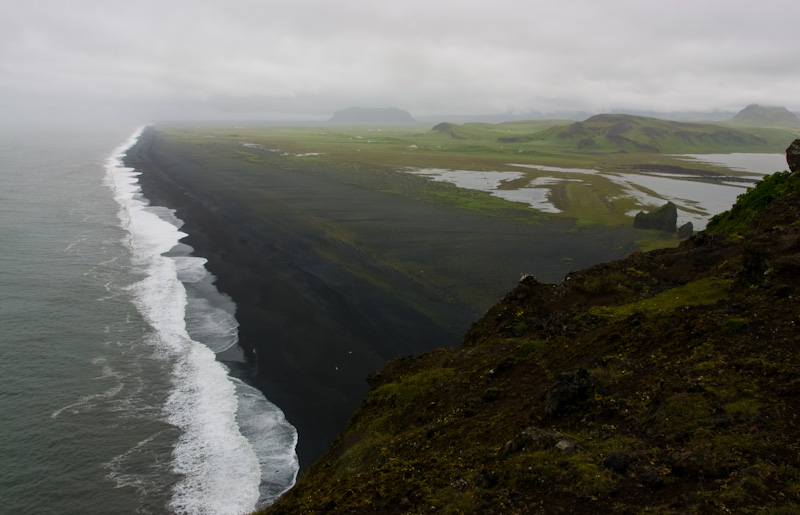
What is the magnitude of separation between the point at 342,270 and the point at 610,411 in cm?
3231

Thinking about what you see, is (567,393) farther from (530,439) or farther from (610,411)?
(530,439)

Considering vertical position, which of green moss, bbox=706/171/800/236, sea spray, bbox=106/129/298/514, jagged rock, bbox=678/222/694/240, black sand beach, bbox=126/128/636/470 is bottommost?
sea spray, bbox=106/129/298/514

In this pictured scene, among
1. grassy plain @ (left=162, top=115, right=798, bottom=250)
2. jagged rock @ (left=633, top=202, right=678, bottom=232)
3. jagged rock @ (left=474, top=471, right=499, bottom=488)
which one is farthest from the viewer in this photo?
grassy plain @ (left=162, top=115, right=798, bottom=250)

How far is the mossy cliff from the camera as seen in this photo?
29.2 feet

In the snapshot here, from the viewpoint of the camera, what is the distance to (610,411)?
37.3ft

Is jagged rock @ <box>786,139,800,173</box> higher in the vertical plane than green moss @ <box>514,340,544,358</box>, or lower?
higher

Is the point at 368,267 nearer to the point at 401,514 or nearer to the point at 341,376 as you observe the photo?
the point at 341,376

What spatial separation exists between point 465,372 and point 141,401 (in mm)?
16509

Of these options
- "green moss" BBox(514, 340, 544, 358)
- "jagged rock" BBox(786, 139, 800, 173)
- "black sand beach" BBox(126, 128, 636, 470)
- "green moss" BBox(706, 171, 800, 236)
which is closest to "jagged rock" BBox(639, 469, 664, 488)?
"green moss" BBox(514, 340, 544, 358)

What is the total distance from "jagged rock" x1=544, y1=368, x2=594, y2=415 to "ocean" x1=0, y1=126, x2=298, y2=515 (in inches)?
460

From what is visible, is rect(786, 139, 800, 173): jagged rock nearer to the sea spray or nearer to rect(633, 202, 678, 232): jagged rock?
the sea spray

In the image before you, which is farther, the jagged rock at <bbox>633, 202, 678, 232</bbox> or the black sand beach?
the jagged rock at <bbox>633, 202, 678, 232</bbox>

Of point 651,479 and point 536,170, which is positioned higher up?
point 536,170

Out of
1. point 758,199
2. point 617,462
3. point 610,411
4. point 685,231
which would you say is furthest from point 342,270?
point 685,231
